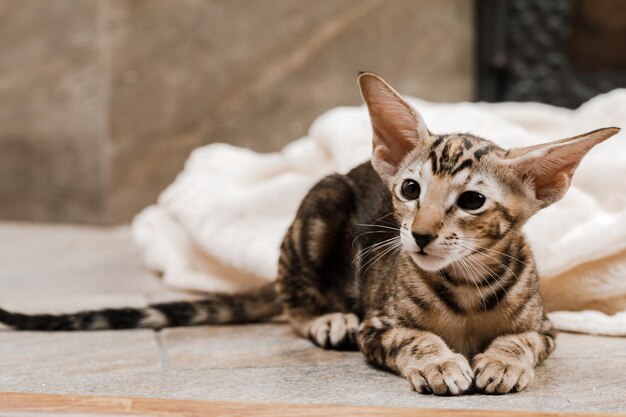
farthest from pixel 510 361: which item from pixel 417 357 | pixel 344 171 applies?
pixel 344 171

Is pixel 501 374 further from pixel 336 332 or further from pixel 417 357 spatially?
pixel 336 332

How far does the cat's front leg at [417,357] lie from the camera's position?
1402 millimetres

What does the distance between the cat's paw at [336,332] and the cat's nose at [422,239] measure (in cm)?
49

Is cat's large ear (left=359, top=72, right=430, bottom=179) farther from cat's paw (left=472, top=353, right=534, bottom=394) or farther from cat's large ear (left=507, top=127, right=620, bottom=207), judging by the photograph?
cat's paw (left=472, top=353, right=534, bottom=394)

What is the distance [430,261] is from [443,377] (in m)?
0.22

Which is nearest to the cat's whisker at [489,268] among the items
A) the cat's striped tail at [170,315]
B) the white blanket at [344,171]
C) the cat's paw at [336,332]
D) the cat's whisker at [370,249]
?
the cat's whisker at [370,249]

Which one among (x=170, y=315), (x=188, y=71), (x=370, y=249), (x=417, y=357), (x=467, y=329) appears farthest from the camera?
(x=188, y=71)

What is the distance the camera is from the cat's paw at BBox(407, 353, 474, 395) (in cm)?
140

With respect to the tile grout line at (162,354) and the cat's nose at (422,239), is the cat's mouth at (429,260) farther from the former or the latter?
→ the tile grout line at (162,354)

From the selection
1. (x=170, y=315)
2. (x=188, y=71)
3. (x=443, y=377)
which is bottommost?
(x=443, y=377)

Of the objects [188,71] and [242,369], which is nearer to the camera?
[242,369]

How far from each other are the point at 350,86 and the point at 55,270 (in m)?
2.15

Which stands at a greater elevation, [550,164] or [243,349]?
[550,164]

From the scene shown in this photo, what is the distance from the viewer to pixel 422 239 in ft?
4.66
